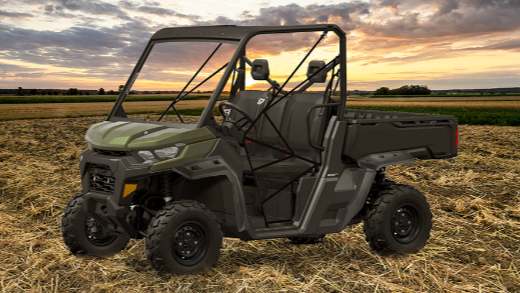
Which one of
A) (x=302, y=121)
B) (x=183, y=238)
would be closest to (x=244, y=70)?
(x=302, y=121)

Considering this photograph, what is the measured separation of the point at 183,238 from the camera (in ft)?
18.4

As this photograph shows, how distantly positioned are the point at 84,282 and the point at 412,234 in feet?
11.3

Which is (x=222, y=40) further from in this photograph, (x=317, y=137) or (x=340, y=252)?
(x=340, y=252)

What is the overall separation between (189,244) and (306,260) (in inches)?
55.2

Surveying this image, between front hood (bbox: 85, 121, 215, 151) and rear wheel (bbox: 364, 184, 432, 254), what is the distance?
2.08 m

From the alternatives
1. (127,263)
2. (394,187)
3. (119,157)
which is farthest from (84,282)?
(394,187)

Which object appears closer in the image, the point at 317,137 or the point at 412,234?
the point at 317,137

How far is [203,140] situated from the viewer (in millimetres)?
5625

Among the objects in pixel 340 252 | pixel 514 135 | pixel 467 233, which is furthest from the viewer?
pixel 514 135

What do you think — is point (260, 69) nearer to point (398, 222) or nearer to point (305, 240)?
point (305, 240)

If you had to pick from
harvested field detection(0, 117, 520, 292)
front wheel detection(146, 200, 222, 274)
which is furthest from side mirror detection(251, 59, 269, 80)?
harvested field detection(0, 117, 520, 292)

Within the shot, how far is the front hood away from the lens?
5480 mm

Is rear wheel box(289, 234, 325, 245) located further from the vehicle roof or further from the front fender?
the vehicle roof

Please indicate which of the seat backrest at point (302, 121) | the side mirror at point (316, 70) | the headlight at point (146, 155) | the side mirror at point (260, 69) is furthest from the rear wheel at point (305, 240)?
the headlight at point (146, 155)
